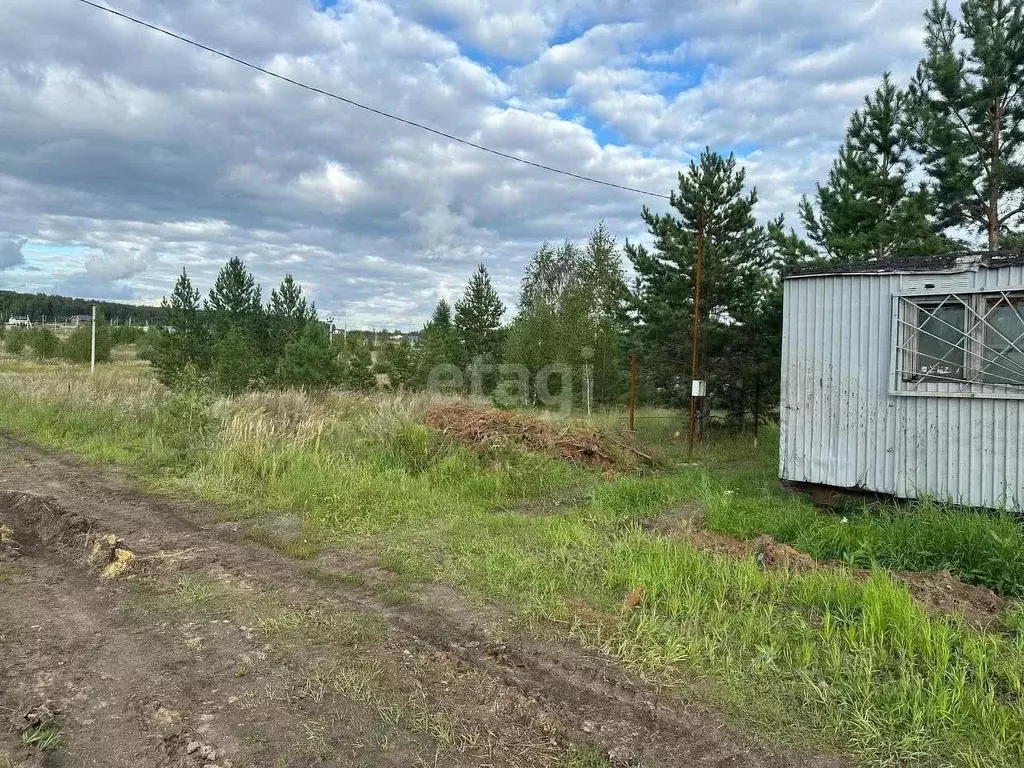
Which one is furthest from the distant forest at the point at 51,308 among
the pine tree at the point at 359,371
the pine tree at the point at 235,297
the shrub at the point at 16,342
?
the pine tree at the point at 359,371

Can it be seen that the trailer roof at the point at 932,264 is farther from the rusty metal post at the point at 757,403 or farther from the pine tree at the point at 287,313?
the pine tree at the point at 287,313

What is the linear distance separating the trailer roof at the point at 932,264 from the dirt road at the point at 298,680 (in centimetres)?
555

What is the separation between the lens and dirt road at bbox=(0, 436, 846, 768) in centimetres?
271

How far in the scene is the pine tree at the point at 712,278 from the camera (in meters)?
13.3

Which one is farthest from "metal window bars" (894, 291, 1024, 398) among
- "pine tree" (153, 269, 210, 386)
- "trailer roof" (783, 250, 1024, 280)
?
"pine tree" (153, 269, 210, 386)

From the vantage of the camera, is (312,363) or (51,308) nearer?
(312,363)

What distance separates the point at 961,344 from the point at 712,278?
698 cm

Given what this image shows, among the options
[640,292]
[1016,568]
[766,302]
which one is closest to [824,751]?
[1016,568]

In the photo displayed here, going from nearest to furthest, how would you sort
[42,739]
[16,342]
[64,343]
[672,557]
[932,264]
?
[42,739]
[672,557]
[932,264]
[64,343]
[16,342]

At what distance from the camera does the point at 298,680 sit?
10.8 feet

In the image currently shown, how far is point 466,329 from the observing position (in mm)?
25156

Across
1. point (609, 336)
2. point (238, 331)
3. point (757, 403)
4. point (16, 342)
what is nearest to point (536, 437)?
point (757, 403)

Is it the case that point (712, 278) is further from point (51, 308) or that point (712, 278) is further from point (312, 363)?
point (51, 308)

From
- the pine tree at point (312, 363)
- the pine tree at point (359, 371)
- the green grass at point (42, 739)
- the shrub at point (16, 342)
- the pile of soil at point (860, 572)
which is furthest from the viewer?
the shrub at point (16, 342)
